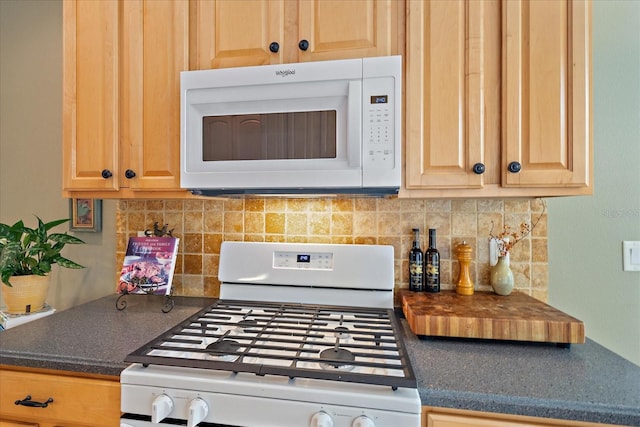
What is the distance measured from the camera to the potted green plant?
4.50 ft

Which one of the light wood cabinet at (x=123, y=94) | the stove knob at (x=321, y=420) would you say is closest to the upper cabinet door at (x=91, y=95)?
the light wood cabinet at (x=123, y=94)

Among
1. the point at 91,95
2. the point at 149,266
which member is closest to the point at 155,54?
the point at 91,95

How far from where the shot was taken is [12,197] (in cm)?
184

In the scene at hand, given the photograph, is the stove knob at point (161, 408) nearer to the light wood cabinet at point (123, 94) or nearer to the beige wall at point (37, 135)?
the light wood cabinet at point (123, 94)

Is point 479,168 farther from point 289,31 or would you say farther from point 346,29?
point 289,31

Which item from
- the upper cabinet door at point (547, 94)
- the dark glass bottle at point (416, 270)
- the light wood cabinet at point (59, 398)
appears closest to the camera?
the light wood cabinet at point (59, 398)

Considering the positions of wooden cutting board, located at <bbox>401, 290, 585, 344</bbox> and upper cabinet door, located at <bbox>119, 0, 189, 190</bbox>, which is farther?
upper cabinet door, located at <bbox>119, 0, 189, 190</bbox>

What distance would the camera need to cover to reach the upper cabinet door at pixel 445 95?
3.70 feet

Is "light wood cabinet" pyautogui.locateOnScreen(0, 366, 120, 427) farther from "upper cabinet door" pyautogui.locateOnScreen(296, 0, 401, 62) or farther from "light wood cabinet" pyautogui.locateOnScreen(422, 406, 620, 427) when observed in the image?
"upper cabinet door" pyautogui.locateOnScreen(296, 0, 401, 62)

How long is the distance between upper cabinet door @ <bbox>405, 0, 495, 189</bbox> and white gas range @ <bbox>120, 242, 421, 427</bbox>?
57 cm

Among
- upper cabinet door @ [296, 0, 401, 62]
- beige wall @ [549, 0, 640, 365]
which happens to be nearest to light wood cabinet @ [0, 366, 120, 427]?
upper cabinet door @ [296, 0, 401, 62]

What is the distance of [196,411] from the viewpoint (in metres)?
0.82

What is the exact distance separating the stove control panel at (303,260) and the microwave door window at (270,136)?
1.54 feet

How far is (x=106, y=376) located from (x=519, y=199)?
1617 millimetres
